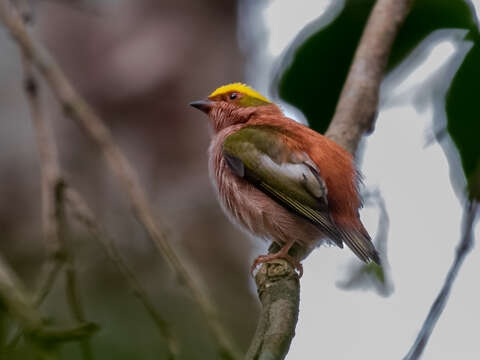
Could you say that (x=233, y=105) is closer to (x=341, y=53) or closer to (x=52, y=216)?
(x=341, y=53)

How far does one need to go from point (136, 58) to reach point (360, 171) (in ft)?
7.61

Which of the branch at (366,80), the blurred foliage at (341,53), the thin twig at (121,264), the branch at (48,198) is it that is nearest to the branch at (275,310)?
the thin twig at (121,264)

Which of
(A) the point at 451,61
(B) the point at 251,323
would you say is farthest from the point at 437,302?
(B) the point at 251,323

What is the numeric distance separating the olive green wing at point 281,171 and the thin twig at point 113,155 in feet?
2.71

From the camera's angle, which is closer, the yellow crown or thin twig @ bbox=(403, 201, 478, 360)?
thin twig @ bbox=(403, 201, 478, 360)

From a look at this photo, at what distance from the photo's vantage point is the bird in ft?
10.1

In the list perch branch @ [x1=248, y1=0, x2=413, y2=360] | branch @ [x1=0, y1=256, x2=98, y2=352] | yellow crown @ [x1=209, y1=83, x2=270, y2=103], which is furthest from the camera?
yellow crown @ [x1=209, y1=83, x2=270, y2=103]

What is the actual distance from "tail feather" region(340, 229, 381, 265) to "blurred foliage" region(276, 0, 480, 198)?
0.71 metres

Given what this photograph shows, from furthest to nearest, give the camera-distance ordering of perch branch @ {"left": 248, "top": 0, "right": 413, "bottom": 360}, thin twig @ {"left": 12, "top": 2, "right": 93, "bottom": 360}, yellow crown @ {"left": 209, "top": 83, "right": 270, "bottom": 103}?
yellow crown @ {"left": 209, "top": 83, "right": 270, "bottom": 103}
perch branch @ {"left": 248, "top": 0, "right": 413, "bottom": 360}
thin twig @ {"left": 12, "top": 2, "right": 93, "bottom": 360}

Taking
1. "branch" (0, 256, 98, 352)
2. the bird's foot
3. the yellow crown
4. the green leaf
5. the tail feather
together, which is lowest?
"branch" (0, 256, 98, 352)

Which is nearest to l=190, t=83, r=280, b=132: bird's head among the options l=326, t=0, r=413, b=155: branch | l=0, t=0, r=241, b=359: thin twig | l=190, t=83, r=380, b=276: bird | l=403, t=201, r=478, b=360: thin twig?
l=190, t=83, r=380, b=276: bird

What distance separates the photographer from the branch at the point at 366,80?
3.40 meters

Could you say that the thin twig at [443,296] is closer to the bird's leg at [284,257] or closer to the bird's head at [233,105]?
the bird's leg at [284,257]

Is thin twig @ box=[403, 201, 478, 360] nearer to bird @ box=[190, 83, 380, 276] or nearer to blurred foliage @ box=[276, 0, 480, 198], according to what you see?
blurred foliage @ box=[276, 0, 480, 198]
